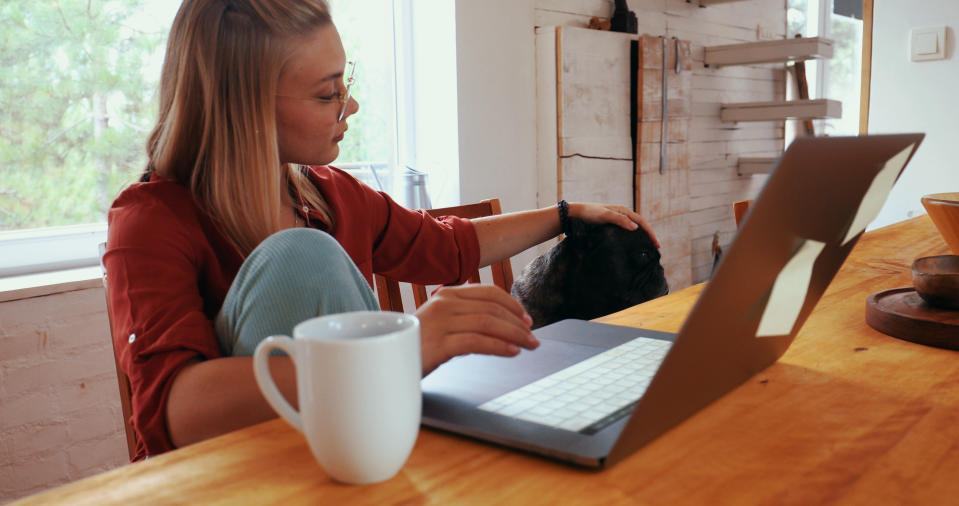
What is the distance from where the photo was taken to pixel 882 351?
2.75 ft

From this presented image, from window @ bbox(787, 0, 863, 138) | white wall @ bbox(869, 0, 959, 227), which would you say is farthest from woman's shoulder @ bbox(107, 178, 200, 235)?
window @ bbox(787, 0, 863, 138)

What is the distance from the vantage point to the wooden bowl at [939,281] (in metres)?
0.88

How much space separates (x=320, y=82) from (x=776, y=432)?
0.85 meters

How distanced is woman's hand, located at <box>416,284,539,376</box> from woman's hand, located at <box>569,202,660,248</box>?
74 cm

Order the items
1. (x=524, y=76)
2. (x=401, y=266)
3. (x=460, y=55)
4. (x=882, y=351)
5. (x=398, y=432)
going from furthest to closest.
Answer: (x=524, y=76), (x=460, y=55), (x=401, y=266), (x=882, y=351), (x=398, y=432)

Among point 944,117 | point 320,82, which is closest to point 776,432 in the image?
point 320,82

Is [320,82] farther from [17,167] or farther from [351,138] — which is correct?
[351,138]

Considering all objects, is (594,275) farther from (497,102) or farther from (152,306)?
(497,102)

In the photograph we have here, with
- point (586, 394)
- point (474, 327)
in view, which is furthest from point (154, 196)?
point (586, 394)

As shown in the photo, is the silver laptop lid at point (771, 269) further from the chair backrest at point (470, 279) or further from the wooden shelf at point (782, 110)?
the wooden shelf at point (782, 110)

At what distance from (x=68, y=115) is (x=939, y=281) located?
1.99 metres

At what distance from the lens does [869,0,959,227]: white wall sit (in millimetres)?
3093

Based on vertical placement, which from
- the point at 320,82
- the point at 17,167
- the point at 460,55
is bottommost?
the point at 17,167

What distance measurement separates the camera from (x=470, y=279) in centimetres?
159
